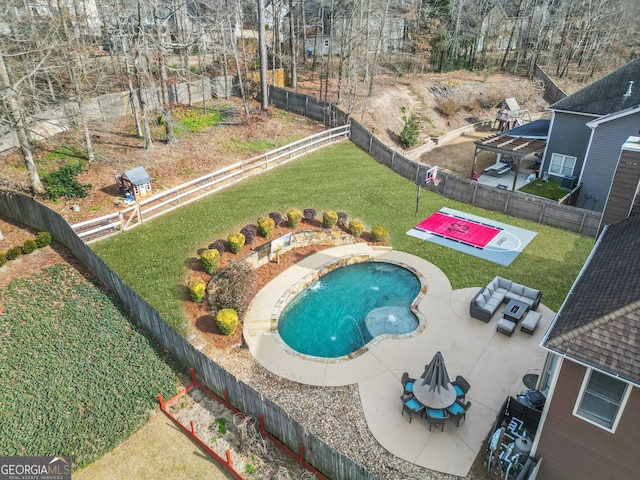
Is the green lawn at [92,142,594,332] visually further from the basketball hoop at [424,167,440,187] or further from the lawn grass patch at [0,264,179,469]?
the lawn grass patch at [0,264,179,469]

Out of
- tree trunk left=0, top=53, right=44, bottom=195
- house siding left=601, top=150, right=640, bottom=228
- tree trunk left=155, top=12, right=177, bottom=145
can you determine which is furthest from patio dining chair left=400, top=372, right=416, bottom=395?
tree trunk left=155, top=12, right=177, bottom=145

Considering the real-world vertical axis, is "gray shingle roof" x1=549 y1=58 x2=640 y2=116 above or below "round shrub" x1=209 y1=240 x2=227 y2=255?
above

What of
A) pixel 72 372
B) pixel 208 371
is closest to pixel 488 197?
pixel 208 371

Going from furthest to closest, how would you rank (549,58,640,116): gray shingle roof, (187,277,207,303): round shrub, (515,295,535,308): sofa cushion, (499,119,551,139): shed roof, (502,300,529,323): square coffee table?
1. (499,119,551,139): shed roof
2. (549,58,640,116): gray shingle roof
3. (515,295,535,308): sofa cushion
4. (187,277,207,303): round shrub
5. (502,300,529,323): square coffee table

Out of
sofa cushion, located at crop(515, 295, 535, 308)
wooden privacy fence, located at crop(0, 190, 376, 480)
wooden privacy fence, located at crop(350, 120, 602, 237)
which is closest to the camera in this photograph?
wooden privacy fence, located at crop(0, 190, 376, 480)

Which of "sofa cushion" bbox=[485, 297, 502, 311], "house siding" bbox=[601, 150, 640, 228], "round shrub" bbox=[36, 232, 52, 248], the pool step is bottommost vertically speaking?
the pool step

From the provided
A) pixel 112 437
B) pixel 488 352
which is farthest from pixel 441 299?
pixel 112 437
